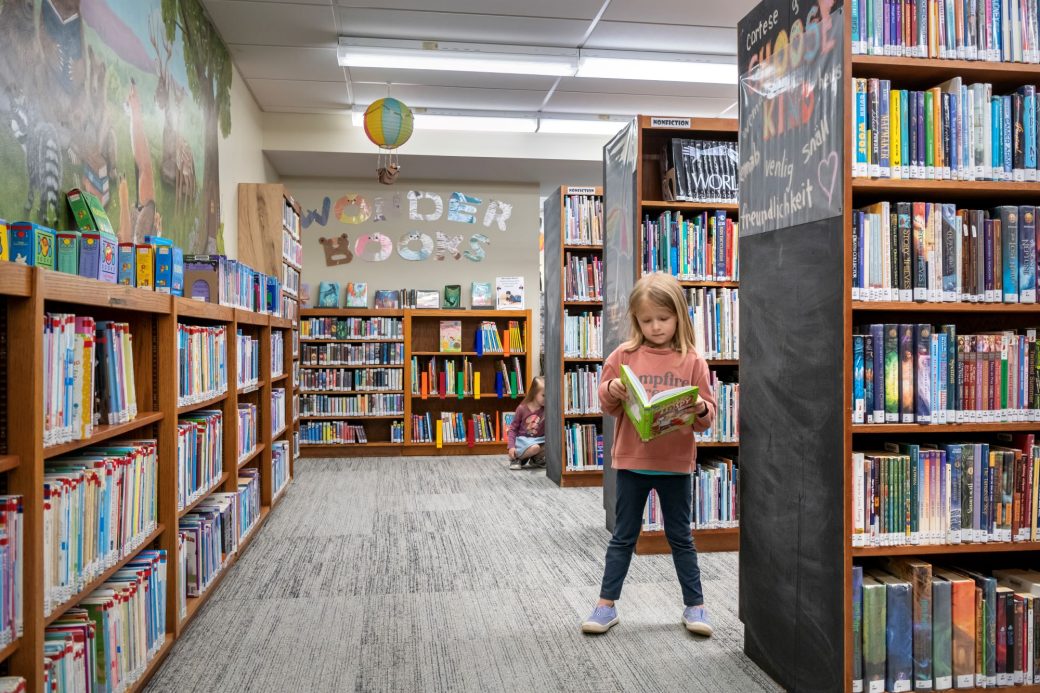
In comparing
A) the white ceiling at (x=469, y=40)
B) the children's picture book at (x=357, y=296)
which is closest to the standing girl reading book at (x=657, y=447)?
the white ceiling at (x=469, y=40)

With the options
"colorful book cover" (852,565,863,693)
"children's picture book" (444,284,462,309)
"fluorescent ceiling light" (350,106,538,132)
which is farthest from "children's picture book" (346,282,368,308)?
"colorful book cover" (852,565,863,693)

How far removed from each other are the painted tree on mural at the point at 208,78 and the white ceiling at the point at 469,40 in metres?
0.15

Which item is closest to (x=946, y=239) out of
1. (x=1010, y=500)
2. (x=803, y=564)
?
(x=1010, y=500)

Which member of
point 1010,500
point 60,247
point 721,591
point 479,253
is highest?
point 479,253

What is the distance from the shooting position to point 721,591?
3.42m

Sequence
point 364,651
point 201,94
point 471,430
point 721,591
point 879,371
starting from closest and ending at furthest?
1. point 879,371
2. point 364,651
3. point 721,591
4. point 201,94
5. point 471,430

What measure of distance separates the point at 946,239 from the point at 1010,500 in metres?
0.81

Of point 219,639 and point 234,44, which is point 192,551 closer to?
point 219,639

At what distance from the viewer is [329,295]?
8.18 m

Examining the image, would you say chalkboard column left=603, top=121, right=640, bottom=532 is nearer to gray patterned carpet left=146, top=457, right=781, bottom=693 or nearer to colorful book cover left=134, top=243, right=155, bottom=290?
gray patterned carpet left=146, top=457, right=781, bottom=693

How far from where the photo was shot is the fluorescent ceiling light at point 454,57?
227 inches

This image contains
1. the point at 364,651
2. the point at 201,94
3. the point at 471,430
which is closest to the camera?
the point at 364,651

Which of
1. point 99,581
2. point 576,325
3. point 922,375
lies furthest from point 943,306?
point 576,325

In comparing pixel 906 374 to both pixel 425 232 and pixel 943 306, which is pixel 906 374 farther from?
pixel 425 232
